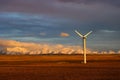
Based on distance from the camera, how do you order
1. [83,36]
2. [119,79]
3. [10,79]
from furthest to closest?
1. [83,36]
2. [10,79]
3. [119,79]

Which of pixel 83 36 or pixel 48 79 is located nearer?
pixel 48 79

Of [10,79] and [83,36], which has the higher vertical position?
[83,36]

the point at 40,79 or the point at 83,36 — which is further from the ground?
the point at 83,36

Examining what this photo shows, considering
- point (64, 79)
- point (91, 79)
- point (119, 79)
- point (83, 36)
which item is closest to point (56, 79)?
point (64, 79)

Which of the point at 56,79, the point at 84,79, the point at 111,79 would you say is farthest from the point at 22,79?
the point at 111,79

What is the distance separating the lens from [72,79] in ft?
133

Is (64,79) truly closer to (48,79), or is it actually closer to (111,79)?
(48,79)

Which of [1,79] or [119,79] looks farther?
[1,79]

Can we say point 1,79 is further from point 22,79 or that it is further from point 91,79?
point 91,79

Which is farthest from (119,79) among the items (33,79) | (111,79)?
(33,79)

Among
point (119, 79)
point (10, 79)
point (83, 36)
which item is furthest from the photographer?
point (83, 36)

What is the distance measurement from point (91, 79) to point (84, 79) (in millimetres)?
742

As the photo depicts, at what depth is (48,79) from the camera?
41.8 m

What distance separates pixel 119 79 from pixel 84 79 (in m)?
3.75
